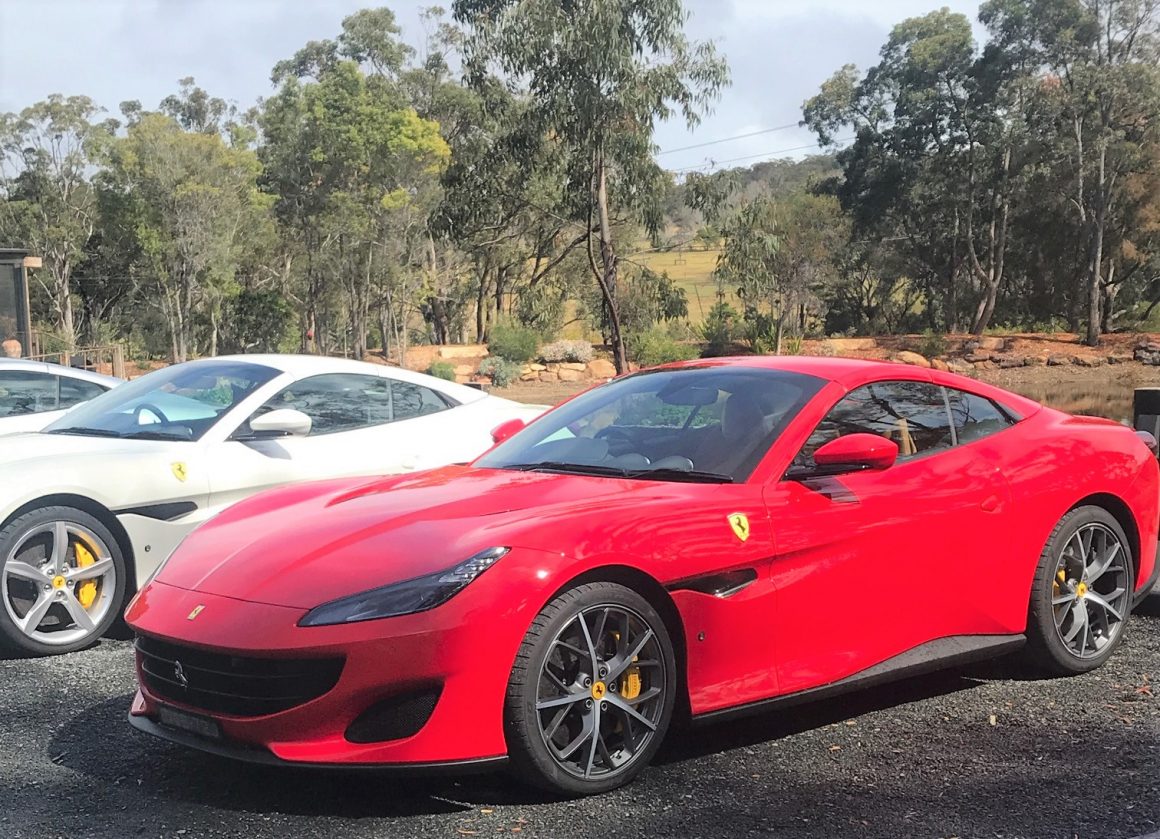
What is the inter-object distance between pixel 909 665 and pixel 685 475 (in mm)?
1104

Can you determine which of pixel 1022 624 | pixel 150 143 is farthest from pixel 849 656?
pixel 150 143

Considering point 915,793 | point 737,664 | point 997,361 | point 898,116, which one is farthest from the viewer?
point 898,116

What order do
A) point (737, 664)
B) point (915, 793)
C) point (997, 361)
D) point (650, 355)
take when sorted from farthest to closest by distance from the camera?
point (997, 361) → point (650, 355) → point (737, 664) → point (915, 793)

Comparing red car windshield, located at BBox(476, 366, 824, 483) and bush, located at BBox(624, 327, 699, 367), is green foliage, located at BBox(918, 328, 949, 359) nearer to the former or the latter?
bush, located at BBox(624, 327, 699, 367)

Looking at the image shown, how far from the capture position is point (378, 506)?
4.13 meters

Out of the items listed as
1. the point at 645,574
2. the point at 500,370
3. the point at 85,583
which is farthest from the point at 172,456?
the point at 500,370

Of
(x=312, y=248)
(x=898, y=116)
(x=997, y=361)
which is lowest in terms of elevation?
(x=997, y=361)

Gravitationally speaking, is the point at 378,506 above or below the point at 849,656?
above

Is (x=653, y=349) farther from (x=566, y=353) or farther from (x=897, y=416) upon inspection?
(x=897, y=416)

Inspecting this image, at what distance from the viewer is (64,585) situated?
225 inches

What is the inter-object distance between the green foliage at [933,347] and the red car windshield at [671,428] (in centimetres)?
3785

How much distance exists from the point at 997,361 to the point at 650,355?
12.3 metres

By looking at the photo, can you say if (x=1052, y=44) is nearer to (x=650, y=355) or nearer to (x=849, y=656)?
(x=650, y=355)

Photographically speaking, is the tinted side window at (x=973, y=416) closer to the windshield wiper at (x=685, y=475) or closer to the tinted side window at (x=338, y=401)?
the windshield wiper at (x=685, y=475)
